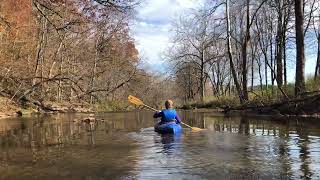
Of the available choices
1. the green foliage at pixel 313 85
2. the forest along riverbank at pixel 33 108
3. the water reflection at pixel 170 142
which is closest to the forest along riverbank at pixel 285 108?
the green foliage at pixel 313 85

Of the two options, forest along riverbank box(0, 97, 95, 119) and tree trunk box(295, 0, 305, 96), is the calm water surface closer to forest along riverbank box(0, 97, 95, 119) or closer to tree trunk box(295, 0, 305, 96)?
tree trunk box(295, 0, 305, 96)

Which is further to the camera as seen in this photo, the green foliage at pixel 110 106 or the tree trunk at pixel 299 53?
the green foliage at pixel 110 106

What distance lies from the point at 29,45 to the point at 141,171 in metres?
33.0

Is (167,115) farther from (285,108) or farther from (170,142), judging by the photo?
(285,108)

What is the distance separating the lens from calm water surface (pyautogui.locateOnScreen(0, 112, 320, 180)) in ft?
28.3

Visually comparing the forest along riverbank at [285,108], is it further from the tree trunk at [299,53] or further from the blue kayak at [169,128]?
the blue kayak at [169,128]

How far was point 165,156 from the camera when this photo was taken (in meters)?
11.1

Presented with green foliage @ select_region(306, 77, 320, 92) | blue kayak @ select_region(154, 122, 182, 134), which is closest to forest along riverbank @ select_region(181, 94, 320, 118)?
green foliage @ select_region(306, 77, 320, 92)

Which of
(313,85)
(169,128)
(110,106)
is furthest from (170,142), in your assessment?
(110,106)

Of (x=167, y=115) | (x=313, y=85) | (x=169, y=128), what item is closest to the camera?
(x=169, y=128)

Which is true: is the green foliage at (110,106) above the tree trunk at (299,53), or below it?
below

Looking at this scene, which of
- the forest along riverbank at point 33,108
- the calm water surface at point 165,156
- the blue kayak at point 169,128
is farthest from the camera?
the forest along riverbank at point 33,108

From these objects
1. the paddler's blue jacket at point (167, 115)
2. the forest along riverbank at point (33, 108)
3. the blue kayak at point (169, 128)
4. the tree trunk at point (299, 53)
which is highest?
the tree trunk at point (299, 53)

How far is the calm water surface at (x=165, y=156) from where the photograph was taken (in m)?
8.63
